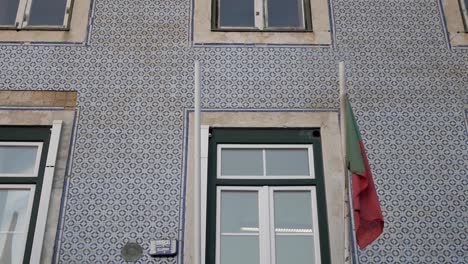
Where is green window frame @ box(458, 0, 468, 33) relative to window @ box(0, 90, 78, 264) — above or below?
above

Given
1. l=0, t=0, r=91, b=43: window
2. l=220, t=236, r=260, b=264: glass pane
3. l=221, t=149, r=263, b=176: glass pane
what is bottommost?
l=220, t=236, r=260, b=264: glass pane

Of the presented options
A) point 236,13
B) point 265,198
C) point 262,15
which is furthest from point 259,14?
point 265,198

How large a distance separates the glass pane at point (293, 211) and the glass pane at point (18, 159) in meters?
2.13

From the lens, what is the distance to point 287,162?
595 centimetres

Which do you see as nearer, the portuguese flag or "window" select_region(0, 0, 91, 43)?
the portuguese flag

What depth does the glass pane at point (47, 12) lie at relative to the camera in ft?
22.2

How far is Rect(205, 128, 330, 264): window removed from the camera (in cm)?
553

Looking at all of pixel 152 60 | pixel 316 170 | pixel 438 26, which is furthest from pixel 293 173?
pixel 438 26

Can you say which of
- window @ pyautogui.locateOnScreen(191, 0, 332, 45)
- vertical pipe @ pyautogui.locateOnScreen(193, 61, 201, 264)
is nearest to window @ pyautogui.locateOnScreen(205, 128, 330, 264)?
vertical pipe @ pyautogui.locateOnScreen(193, 61, 201, 264)

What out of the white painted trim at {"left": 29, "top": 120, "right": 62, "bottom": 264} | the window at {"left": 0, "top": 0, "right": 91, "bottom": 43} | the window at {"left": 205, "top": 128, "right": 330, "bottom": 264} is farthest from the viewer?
the window at {"left": 0, "top": 0, "right": 91, "bottom": 43}

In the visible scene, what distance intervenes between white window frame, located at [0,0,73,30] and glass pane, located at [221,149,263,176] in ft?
6.96

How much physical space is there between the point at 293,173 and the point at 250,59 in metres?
1.28

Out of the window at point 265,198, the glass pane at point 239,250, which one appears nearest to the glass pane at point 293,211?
the window at point 265,198

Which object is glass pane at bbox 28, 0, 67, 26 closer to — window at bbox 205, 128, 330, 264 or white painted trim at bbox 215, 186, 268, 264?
window at bbox 205, 128, 330, 264
